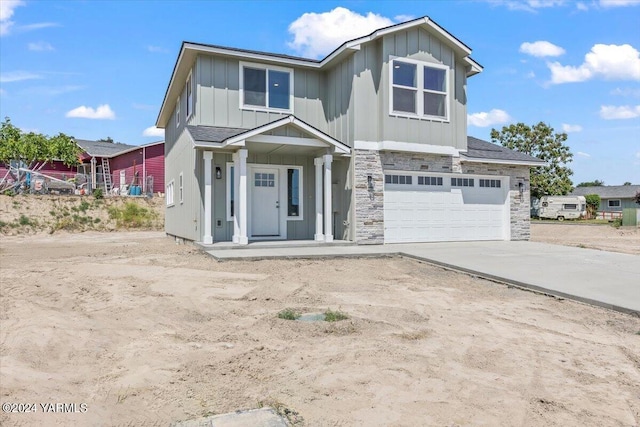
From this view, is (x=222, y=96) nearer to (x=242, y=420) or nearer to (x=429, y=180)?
(x=429, y=180)

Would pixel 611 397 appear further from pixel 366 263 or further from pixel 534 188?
pixel 534 188

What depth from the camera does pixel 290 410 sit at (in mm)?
2895

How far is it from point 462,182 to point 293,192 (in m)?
5.57

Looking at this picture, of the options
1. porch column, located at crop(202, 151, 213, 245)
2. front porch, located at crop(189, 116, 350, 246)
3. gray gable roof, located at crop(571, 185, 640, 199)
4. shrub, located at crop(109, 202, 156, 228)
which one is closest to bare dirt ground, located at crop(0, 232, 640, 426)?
porch column, located at crop(202, 151, 213, 245)

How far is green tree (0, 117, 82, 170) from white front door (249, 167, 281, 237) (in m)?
23.7

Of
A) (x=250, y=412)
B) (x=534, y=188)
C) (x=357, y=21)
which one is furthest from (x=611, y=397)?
(x=534, y=188)

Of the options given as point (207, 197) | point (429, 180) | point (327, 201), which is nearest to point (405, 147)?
point (429, 180)

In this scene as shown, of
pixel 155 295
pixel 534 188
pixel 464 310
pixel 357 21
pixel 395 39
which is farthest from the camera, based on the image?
pixel 534 188

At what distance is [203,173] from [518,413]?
1029 cm

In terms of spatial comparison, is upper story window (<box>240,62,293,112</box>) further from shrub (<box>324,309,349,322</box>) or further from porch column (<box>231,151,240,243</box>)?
shrub (<box>324,309,349,322</box>)

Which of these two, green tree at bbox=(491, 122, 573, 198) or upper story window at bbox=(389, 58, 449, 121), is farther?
green tree at bbox=(491, 122, 573, 198)

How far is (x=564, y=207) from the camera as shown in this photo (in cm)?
4250

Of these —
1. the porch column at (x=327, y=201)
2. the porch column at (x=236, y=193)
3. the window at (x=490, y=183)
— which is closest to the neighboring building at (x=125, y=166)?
the porch column at (x=236, y=193)

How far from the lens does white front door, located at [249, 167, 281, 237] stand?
12.7m
